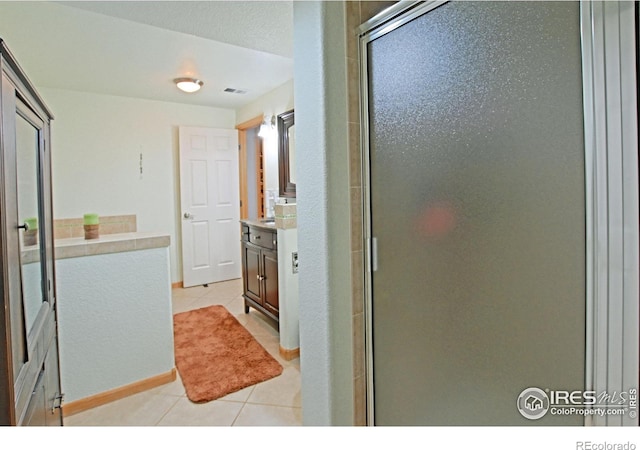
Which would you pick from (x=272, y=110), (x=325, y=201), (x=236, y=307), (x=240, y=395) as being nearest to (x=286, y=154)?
(x=272, y=110)

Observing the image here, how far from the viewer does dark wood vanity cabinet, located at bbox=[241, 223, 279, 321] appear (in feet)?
10.1

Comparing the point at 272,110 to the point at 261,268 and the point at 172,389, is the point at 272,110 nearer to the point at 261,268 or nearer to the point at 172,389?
the point at 261,268

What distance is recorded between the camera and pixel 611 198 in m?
0.68

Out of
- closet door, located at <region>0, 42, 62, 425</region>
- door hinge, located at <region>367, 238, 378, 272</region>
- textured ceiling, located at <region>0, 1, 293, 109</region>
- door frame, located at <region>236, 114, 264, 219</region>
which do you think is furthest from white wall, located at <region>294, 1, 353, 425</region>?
door frame, located at <region>236, 114, 264, 219</region>

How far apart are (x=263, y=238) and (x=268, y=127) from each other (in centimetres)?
162

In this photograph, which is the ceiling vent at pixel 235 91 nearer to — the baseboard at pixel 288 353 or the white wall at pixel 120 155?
the white wall at pixel 120 155

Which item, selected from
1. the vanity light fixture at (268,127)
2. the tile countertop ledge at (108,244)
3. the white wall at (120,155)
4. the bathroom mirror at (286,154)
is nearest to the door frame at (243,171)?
the white wall at (120,155)

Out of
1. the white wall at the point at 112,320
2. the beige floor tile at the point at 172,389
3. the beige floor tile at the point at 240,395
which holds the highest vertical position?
the white wall at the point at 112,320

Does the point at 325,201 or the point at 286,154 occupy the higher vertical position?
the point at 286,154

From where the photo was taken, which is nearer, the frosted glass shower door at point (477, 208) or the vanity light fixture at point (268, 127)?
the frosted glass shower door at point (477, 208)

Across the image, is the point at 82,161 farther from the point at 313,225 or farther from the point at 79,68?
the point at 313,225

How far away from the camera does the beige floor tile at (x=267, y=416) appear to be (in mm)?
1979

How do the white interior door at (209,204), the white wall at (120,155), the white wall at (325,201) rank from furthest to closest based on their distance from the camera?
the white interior door at (209,204), the white wall at (120,155), the white wall at (325,201)

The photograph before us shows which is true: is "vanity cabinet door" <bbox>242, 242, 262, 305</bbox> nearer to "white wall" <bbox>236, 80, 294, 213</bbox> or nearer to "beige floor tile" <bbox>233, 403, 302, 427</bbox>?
"white wall" <bbox>236, 80, 294, 213</bbox>
